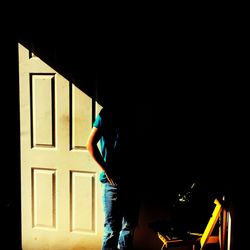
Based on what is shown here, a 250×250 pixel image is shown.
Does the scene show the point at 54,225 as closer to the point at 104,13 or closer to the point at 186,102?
the point at 186,102

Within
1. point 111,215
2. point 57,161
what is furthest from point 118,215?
point 57,161

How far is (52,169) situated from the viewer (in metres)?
3.01

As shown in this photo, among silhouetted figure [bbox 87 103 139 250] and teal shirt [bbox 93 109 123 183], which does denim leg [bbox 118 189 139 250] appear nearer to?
silhouetted figure [bbox 87 103 139 250]

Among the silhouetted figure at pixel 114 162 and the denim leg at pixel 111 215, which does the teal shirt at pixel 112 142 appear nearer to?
the silhouetted figure at pixel 114 162

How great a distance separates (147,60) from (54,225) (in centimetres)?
191

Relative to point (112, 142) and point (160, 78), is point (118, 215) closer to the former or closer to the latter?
point (112, 142)

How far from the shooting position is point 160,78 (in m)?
2.81

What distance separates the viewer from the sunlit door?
115 inches

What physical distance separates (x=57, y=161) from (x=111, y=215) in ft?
2.78

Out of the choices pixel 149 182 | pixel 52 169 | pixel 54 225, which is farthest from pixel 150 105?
pixel 54 225

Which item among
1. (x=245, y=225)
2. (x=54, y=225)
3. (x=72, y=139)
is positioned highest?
(x=72, y=139)

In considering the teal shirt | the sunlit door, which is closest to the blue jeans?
the teal shirt

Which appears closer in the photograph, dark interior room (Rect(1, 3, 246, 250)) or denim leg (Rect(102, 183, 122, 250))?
denim leg (Rect(102, 183, 122, 250))

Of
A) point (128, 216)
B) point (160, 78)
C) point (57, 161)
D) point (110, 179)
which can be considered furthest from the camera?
point (57, 161)
